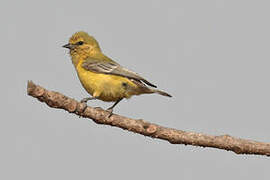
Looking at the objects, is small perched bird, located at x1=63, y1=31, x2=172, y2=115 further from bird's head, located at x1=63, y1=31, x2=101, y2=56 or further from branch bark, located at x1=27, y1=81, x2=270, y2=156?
branch bark, located at x1=27, y1=81, x2=270, y2=156

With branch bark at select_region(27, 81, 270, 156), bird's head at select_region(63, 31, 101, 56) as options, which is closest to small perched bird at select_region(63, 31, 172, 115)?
bird's head at select_region(63, 31, 101, 56)

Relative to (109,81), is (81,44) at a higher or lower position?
higher

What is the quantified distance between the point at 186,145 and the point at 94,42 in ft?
14.6

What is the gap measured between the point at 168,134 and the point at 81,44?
416 centimetres

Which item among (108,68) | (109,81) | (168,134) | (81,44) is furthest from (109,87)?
(168,134)

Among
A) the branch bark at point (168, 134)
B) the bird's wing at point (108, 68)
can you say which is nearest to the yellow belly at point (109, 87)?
the bird's wing at point (108, 68)

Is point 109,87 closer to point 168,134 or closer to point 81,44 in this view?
point 81,44

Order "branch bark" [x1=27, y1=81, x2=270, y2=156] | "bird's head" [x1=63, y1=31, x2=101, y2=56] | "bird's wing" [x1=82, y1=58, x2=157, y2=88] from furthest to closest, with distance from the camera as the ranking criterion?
1. "bird's head" [x1=63, y1=31, x2=101, y2=56]
2. "bird's wing" [x1=82, y1=58, x2=157, y2=88]
3. "branch bark" [x1=27, y1=81, x2=270, y2=156]

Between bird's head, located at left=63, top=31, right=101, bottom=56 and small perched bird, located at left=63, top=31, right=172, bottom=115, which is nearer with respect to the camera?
small perched bird, located at left=63, top=31, right=172, bottom=115

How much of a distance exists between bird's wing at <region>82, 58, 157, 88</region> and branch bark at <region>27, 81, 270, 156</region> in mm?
1642

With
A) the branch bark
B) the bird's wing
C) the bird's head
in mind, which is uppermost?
the bird's head

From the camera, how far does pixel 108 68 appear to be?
9773 mm

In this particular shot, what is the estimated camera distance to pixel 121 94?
9445 millimetres

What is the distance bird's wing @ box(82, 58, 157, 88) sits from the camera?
369 inches
